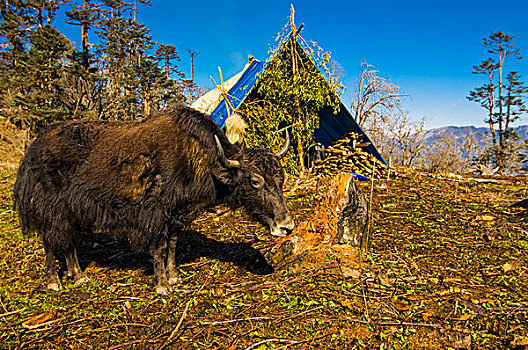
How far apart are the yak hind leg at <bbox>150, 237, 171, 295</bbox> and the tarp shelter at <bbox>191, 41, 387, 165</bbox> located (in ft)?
16.9

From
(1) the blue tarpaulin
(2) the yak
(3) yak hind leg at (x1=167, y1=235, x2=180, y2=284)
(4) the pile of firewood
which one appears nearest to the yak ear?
(2) the yak

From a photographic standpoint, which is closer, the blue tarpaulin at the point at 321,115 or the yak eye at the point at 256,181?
the yak eye at the point at 256,181

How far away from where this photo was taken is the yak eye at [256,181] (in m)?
4.16

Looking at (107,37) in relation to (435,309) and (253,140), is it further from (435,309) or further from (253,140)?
(435,309)

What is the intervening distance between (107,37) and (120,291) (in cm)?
2291

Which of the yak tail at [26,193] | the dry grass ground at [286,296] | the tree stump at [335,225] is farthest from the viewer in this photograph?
the tree stump at [335,225]

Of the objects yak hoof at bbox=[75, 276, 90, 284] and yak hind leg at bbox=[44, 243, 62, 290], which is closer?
yak hind leg at bbox=[44, 243, 62, 290]

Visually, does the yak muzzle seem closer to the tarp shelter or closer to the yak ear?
the yak ear

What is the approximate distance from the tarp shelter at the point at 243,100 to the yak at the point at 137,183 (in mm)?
4607

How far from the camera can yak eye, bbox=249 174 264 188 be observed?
13.7 feet

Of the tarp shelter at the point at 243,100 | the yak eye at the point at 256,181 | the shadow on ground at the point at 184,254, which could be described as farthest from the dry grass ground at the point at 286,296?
the tarp shelter at the point at 243,100

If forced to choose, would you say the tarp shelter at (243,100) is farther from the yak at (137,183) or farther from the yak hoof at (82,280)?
the yak hoof at (82,280)

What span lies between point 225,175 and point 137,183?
115 cm

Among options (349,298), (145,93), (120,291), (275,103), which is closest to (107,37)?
(145,93)
